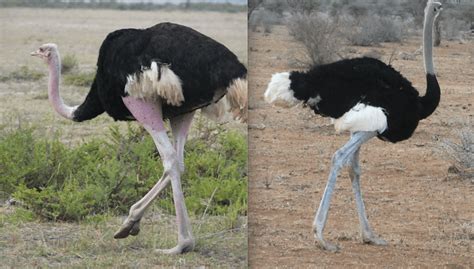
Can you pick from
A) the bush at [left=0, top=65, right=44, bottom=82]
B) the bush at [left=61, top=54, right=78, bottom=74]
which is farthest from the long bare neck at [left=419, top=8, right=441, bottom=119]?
the bush at [left=61, top=54, right=78, bottom=74]

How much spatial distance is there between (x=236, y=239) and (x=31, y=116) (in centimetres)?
402

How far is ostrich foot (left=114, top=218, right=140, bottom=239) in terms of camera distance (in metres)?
5.46

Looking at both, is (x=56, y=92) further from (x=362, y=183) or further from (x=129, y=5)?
(x=129, y=5)

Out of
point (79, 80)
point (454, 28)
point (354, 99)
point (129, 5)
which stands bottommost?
point (79, 80)

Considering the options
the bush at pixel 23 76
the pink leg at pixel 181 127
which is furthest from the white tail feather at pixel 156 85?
the bush at pixel 23 76

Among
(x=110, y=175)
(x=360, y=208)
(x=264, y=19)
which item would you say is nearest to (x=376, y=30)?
(x=264, y=19)

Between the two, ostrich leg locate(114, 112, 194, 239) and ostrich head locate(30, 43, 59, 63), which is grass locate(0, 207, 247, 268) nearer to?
ostrich leg locate(114, 112, 194, 239)

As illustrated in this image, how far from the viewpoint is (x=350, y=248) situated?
5582 millimetres

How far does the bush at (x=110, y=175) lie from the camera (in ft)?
19.7

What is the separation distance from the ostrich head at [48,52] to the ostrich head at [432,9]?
6.20 feet

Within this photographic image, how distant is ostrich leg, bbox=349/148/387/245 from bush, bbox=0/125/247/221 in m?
0.65

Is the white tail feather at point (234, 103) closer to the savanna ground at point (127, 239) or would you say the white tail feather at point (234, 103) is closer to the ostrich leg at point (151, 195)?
the ostrich leg at point (151, 195)

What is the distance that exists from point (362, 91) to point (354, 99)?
0.18 ft

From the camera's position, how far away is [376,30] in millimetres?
5820
